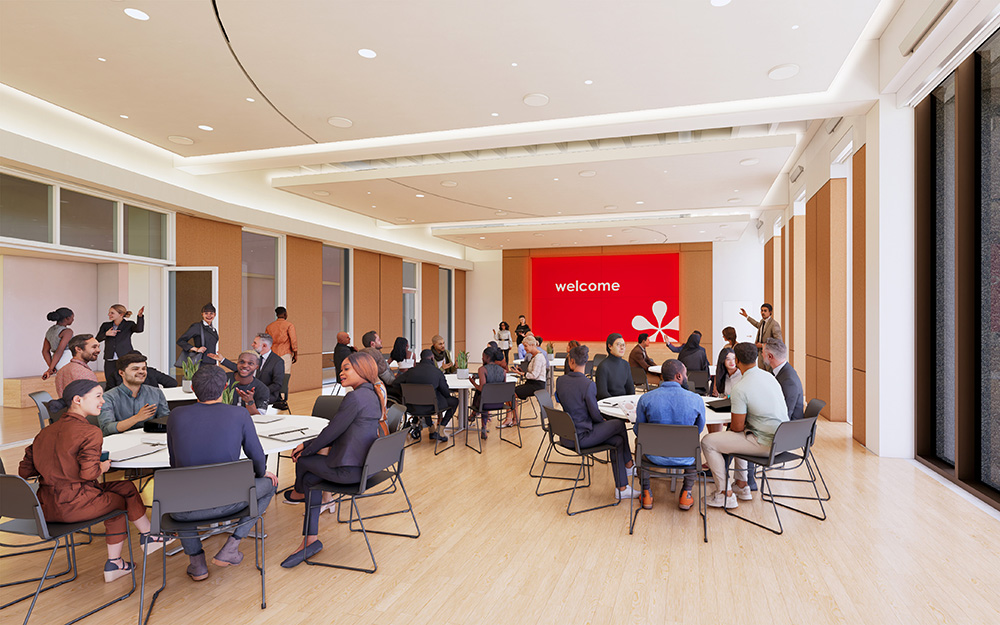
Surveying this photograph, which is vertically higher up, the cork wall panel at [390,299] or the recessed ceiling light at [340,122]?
the recessed ceiling light at [340,122]

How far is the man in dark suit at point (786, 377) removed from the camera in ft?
15.3

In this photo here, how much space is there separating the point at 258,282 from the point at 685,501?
29.8ft

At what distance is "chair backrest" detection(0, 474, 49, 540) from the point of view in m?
2.57

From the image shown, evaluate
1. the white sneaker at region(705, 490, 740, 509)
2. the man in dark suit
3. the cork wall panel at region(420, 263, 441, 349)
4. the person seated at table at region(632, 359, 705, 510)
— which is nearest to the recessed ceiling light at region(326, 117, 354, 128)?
the person seated at table at region(632, 359, 705, 510)

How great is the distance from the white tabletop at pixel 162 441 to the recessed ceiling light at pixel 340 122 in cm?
387

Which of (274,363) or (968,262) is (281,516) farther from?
(968,262)

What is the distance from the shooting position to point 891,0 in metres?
4.89

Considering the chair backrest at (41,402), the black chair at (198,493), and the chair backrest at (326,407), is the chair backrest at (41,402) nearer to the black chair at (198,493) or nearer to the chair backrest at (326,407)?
the chair backrest at (326,407)

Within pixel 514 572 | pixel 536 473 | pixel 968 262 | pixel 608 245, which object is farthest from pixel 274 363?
pixel 608 245

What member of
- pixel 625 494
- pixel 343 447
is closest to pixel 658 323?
pixel 625 494

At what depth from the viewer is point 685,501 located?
4305 mm

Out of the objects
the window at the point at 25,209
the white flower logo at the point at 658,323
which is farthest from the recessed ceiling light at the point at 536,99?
the white flower logo at the point at 658,323

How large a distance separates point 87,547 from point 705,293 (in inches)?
615

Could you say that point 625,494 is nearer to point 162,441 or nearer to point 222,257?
point 162,441
